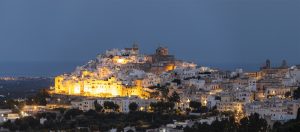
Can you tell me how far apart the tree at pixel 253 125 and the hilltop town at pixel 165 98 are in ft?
0.24

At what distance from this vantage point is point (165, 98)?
5053cm

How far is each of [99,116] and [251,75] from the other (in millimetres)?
12150

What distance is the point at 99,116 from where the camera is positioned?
4709 cm

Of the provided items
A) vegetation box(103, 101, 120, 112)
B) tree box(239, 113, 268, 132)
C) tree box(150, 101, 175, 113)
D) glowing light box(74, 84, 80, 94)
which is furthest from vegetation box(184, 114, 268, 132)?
glowing light box(74, 84, 80, 94)

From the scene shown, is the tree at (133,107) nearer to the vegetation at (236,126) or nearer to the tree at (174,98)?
the tree at (174,98)

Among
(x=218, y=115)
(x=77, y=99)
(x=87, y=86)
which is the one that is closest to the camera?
(x=218, y=115)

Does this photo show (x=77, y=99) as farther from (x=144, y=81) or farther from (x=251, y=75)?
(x=251, y=75)

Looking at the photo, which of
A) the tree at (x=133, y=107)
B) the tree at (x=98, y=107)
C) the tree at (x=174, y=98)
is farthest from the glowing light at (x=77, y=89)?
the tree at (x=133, y=107)

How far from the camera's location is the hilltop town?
43000 millimetres

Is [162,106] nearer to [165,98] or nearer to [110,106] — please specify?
[110,106]

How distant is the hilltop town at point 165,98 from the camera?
43.0 meters

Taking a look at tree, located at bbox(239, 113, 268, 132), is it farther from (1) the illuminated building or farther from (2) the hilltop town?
(1) the illuminated building

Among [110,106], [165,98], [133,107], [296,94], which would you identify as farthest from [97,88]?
[296,94]

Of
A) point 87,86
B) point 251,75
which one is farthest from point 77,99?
point 251,75
